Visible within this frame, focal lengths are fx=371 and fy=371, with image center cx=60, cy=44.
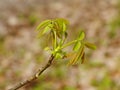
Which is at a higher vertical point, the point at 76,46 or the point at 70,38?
the point at 76,46

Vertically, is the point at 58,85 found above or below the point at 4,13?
below

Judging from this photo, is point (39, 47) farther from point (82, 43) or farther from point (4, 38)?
point (82, 43)

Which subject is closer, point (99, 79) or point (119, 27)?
point (99, 79)

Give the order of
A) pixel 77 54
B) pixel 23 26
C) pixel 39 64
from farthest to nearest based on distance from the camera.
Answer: pixel 23 26 → pixel 39 64 → pixel 77 54

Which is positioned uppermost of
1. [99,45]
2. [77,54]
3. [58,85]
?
[77,54]

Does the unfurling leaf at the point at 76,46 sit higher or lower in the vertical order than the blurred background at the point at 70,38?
higher

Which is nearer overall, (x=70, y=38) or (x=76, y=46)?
(x=76, y=46)

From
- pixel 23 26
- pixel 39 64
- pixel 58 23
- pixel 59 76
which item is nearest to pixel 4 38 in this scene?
pixel 23 26

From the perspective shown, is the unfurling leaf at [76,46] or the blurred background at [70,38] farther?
the blurred background at [70,38]
